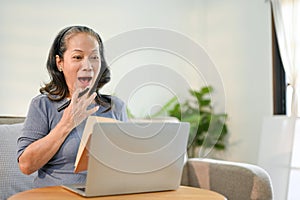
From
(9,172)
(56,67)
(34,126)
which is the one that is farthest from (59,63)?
(9,172)

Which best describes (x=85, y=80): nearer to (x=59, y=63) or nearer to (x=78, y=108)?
(x=78, y=108)

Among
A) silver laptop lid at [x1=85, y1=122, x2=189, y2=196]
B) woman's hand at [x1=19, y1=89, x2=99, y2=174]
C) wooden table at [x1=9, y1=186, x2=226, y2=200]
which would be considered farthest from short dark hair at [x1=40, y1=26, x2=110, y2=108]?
silver laptop lid at [x1=85, y1=122, x2=189, y2=196]

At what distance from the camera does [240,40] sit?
400 cm

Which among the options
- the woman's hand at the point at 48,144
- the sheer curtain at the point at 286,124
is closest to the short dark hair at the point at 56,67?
the woman's hand at the point at 48,144

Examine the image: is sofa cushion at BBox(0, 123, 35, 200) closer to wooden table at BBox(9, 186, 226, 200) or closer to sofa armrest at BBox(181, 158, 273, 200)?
wooden table at BBox(9, 186, 226, 200)

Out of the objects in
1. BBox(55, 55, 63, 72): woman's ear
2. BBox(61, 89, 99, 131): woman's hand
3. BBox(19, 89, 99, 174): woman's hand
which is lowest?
→ BBox(19, 89, 99, 174): woman's hand

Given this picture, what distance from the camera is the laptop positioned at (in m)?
1.29

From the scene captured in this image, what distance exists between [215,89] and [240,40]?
8.05ft

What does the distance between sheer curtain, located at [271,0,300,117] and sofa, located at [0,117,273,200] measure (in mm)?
1218

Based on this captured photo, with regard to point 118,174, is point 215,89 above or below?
above

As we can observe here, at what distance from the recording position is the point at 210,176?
2365 millimetres

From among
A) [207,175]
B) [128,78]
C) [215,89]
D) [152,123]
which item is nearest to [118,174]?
[152,123]

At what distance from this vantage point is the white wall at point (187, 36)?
3.35m

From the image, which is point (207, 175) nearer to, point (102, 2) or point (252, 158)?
point (252, 158)
